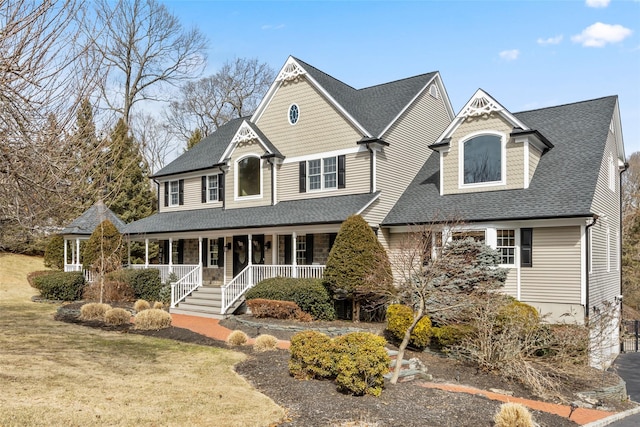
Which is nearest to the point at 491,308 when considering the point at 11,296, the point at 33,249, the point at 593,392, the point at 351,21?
the point at 593,392

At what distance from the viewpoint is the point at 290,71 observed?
21547 mm

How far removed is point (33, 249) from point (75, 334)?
80.6ft

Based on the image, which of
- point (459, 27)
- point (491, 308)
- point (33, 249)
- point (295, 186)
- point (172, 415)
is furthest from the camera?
point (33, 249)

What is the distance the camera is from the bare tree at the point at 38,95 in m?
6.13

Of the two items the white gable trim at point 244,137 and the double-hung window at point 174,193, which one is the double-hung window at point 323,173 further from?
the double-hung window at point 174,193

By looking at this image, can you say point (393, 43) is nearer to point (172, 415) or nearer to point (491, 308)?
point (491, 308)

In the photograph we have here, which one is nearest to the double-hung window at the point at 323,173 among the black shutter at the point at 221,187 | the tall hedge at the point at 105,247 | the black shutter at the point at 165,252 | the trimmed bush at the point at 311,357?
the black shutter at the point at 221,187

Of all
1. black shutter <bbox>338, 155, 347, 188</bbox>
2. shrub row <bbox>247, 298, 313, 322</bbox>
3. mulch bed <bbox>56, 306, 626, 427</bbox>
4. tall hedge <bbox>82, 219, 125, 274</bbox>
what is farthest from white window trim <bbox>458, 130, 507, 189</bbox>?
tall hedge <bbox>82, 219, 125, 274</bbox>

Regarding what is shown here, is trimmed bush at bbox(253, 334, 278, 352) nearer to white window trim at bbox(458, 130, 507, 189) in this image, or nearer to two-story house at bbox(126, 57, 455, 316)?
two-story house at bbox(126, 57, 455, 316)

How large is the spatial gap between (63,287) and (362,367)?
19266 mm

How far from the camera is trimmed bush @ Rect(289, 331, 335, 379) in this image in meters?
8.98

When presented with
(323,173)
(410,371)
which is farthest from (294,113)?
(410,371)

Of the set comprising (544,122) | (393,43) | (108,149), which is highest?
(393,43)

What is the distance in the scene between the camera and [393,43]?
14.4 m
